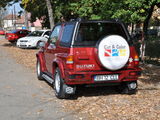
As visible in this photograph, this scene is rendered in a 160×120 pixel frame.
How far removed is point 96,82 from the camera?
6.61 metres

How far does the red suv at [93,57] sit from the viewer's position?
21.0 ft

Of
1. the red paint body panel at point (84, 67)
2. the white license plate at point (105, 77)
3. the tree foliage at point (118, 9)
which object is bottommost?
the white license plate at point (105, 77)

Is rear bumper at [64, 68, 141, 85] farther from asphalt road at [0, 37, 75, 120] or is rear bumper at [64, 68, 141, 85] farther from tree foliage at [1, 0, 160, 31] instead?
tree foliage at [1, 0, 160, 31]

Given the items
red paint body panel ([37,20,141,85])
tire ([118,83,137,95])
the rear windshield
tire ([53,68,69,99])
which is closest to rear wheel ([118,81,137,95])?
tire ([118,83,137,95])

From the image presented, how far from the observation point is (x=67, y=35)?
6.85 m

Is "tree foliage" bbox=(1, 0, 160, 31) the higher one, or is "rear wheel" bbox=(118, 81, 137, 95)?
"tree foliage" bbox=(1, 0, 160, 31)

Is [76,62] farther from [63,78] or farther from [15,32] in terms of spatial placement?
[15,32]

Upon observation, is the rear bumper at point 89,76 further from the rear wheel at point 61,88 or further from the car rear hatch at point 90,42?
the rear wheel at point 61,88

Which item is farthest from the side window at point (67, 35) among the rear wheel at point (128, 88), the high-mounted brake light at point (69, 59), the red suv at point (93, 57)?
the rear wheel at point (128, 88)

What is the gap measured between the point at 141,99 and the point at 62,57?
204 centimetres

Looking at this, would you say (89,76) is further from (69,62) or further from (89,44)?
(89,44)

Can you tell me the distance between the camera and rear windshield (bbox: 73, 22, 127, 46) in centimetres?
653

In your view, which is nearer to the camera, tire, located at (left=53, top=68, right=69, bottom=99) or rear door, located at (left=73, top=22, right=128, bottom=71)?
rear door, located at (left=73, top=22, right=128, bottom=71)

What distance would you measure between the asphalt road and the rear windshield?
4.81ft
